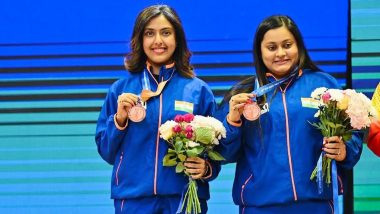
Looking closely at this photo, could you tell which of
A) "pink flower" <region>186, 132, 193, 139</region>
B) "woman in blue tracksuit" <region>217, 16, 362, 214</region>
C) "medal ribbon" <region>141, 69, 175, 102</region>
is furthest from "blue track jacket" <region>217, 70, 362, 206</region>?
"medal ribbon" <region>141, 69, 175, 102</region>

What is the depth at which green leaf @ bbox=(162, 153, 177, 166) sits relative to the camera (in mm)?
3352

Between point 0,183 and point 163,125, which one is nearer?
point 163,125

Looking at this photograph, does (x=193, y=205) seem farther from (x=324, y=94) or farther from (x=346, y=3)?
(x=346, y=3)

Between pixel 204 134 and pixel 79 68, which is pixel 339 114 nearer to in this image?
pixel 204 134

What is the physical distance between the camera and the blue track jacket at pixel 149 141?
135 inches

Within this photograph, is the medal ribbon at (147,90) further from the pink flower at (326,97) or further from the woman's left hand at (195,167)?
the pink flower at (326,97)

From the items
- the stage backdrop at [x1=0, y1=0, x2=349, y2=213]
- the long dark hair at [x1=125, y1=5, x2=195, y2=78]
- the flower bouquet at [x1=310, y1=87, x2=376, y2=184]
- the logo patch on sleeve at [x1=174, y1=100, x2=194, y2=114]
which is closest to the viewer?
the flower bouquet at [x1=310, y1=87, x2=376, y2=184]

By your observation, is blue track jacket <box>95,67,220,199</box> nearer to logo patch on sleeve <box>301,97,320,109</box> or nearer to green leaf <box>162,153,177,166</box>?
green leaf <box>162,153,177,166</box>

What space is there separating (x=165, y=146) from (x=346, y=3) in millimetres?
1817

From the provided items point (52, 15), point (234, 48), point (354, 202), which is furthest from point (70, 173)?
point (354, 202)

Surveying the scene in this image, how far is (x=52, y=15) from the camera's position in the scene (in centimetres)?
475

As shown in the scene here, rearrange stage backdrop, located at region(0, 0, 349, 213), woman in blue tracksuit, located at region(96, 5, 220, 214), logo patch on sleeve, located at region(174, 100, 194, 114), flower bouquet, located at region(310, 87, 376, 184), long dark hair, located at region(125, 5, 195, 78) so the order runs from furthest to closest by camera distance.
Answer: stage backdrop, located at region(0, 0, 349, 213) → long dark hair, located at region(125, 5, 195, 78) → logo patch on sleeve, located at region(174, 100, 194, 114) → woman in blue tracksuit, located at region(96, 5, 220, 214) → flower bouquet, located at region(310, 87, 376, 184)

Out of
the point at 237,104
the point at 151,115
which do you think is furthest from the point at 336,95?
the point at 151,115

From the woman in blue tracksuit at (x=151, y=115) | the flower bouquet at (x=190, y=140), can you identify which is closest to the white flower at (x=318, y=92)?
the flower bouquet at (x=190, y=140)
